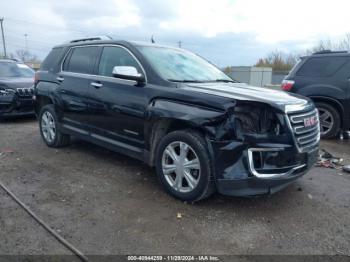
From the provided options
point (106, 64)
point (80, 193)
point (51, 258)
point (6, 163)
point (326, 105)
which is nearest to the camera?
point (51, 258)

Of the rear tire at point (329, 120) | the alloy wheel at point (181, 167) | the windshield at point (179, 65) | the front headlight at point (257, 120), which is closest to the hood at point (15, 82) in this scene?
the windshield at point (179, 65)

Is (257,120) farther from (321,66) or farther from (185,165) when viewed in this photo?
(321,66)

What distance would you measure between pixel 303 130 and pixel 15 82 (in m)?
7.72

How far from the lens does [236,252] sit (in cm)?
279

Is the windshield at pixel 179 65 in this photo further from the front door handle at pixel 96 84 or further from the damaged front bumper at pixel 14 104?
the damaged front bumper at pixel 14 104

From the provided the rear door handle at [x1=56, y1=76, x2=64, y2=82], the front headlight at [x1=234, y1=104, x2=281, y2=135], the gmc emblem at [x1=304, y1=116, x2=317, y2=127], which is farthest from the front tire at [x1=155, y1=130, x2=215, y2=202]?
the rear door handle at [x1=56, y1=76, x2=64, y2=82]

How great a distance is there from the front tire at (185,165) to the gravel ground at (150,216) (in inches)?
7.0

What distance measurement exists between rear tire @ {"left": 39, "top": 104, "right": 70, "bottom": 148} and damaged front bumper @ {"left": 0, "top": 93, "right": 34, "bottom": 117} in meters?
2.76

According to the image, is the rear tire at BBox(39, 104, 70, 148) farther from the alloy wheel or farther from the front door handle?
the alloy wheel

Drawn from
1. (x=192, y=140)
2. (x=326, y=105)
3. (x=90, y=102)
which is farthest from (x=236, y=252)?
(x=326, y=105)

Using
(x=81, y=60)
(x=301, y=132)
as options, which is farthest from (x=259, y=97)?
(x=81, y=60)

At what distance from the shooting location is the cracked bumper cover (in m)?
3.19

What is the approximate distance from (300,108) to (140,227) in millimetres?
2133

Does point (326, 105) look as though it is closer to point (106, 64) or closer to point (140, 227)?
point (106, 64)
